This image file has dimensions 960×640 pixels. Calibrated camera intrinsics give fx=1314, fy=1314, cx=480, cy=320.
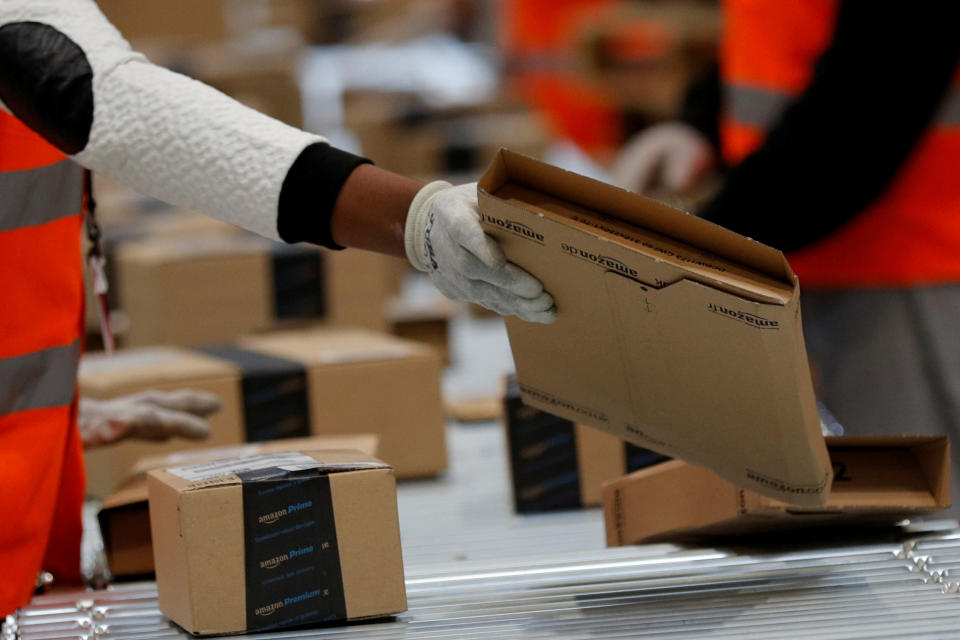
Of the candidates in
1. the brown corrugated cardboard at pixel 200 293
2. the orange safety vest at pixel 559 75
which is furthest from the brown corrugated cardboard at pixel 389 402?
the orange safety vest at pixel 559 75

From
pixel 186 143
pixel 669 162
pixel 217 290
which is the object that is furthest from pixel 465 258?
pixel 669 162

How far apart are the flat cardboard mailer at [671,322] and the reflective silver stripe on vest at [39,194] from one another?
62 cm

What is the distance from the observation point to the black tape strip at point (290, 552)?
4.78 ft

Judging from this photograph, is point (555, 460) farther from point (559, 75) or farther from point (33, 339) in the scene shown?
point (559, 75)

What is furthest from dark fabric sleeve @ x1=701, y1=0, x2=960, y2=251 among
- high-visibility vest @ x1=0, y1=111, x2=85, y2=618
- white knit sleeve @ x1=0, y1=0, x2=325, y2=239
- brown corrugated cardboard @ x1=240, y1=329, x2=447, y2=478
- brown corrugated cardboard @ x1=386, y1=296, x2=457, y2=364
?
brown corrugated cardboard @ x1=386, y1=296, x2=457, y2=364

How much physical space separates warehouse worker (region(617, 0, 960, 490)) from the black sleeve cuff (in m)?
0.96

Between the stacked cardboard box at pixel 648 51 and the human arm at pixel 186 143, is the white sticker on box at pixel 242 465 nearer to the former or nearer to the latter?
the human arm at pixel 186 143

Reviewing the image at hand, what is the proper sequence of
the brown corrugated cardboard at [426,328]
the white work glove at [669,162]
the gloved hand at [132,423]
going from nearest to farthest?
the gloved hand at [132,423], the white work glove at [669,162], the brown corrugated cardboard at [426,328]

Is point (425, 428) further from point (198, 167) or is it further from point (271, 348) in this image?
point (198, 167)

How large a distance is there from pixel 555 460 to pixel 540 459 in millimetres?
25

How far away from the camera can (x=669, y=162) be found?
10.4 ft

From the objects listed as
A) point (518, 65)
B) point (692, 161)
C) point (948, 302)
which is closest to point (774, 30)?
point (948, 302)

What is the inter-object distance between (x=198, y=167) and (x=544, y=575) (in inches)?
25.0

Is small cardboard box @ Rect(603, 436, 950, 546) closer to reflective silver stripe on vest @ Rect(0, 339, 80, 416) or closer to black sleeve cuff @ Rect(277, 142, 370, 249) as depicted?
black sleeve cuff @ Rect(277, 142, 370, 249)
